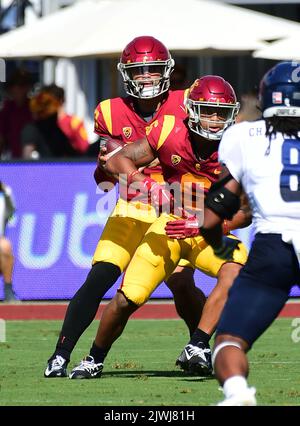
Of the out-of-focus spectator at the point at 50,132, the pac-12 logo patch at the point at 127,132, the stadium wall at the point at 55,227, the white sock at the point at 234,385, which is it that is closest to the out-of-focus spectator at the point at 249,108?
the stadium wall at the point at 55,227

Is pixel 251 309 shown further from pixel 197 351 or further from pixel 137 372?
pixel 137 372

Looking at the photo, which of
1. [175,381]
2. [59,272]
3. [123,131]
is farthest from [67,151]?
[175,381]

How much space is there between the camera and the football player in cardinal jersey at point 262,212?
19.0ft

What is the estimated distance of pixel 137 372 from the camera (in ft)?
26.7

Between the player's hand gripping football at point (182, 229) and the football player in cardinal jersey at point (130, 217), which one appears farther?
the football player in cardinal jersey at point (130, 217)

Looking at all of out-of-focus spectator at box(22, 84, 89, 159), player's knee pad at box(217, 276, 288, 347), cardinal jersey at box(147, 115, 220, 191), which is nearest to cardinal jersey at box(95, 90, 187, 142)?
cardinal jersey at box(147, 115, 220, 191)

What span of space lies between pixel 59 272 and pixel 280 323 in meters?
2.36

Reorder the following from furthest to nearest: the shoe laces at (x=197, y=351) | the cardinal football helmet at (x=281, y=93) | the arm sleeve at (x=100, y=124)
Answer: the arm sleeve at (x=100, y=124) → the shoe laces at (x=197, y=351) → the cardinal football helmet at (x=281, y=93)

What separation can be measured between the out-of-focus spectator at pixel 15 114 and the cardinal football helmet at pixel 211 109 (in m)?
7.01

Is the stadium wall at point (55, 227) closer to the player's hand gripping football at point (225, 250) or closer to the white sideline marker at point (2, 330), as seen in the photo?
the white sideline marker at point (2, 330)

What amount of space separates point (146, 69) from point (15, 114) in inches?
257

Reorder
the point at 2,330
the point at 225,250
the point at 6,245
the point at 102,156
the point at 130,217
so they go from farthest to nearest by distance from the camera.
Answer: the point at 6,245
the point at 2,330
the point at 102,156
the point at 130,217
the point at 225,250

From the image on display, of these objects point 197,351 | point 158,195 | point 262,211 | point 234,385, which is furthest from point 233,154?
point 197,351

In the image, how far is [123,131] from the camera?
8312 mm
